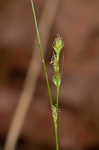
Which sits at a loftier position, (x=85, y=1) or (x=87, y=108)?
(x=85, y=1)

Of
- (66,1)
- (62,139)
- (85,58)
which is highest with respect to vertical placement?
(66,1)

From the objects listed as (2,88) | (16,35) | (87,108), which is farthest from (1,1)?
(87,108)

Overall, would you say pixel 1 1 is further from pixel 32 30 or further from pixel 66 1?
pixel 66 1

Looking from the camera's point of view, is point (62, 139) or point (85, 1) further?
point (85, 1)

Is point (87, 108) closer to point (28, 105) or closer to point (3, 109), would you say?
point (28, 105)

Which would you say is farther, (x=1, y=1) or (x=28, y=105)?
(x=1, y=1)

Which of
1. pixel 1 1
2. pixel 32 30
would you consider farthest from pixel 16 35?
pixel 1 1

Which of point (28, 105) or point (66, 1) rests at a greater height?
point (66, 1)
